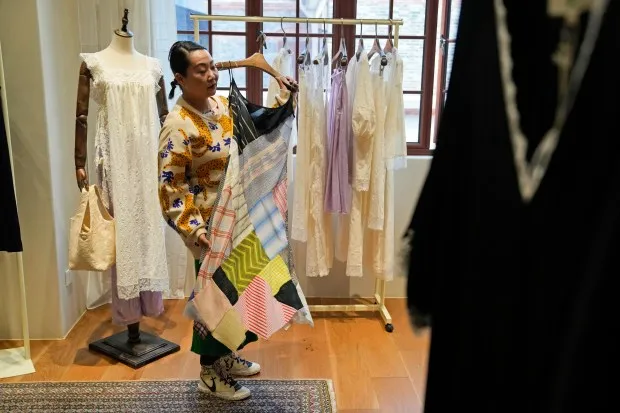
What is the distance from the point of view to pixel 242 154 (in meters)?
1.95

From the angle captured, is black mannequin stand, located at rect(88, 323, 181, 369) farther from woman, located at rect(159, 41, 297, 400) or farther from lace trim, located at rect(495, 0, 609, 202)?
lace trim, located at rect(495, 0, 609, 202)

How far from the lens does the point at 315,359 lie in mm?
2609

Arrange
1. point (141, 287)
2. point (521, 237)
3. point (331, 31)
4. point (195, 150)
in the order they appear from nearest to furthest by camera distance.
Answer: point (521, 237) < point (195, 150) < point (141, 287) < point (331, 31)

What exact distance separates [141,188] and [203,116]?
0.58 metres

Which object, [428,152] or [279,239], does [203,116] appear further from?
[428,152]

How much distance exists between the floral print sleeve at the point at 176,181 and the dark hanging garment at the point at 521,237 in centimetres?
123

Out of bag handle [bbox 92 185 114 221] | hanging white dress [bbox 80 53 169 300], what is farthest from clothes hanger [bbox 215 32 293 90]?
bag handle [bbox 92 185 114 221]

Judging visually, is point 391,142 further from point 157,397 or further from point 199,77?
point 157,397

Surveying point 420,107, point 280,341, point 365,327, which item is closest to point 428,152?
point 420,107

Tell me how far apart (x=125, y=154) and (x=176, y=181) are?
1.80 ft

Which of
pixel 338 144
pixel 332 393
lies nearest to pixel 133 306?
pixel 332 393

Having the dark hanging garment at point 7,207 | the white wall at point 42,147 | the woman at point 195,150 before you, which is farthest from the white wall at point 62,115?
the woman at point 195,150

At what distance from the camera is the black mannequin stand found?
2.55 m

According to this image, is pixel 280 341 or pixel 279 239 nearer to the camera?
pixel 279 239
